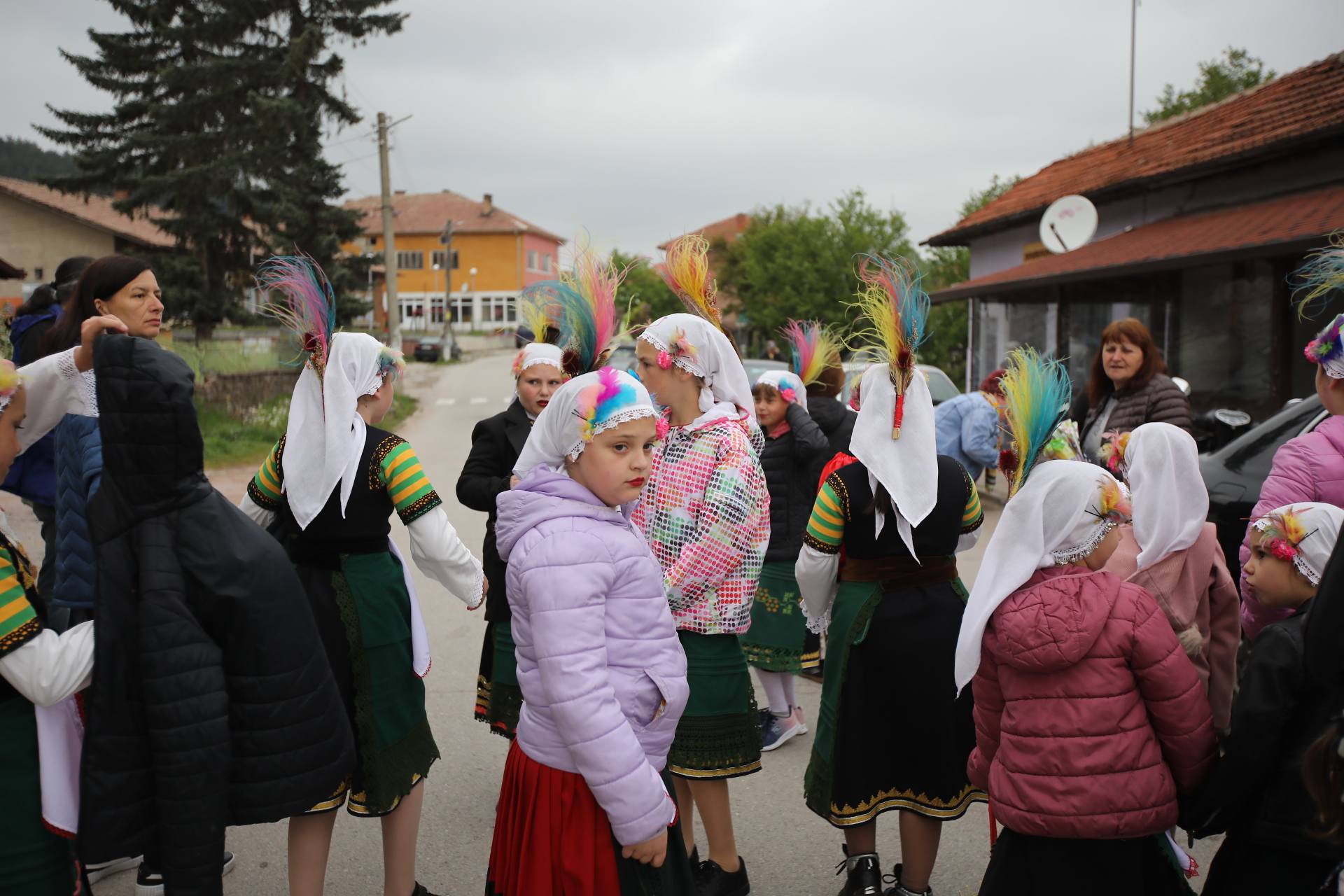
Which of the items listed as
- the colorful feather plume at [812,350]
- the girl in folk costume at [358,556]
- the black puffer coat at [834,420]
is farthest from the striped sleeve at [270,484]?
the colorful feather plume at [812,350]

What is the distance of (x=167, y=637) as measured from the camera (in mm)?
2041

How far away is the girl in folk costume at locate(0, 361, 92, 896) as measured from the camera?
1981mm

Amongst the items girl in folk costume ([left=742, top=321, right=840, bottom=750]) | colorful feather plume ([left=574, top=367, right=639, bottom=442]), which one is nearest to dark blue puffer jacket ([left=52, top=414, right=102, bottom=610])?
colorful feather plume ([left=574, top=367, right=639, bottom=442])

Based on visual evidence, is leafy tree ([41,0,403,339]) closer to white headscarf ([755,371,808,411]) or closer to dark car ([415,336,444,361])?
dark car ([415,336,444,361])

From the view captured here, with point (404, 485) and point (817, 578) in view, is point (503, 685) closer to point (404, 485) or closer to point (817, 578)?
point (404, 485)

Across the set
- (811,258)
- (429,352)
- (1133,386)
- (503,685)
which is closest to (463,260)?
(429,352)

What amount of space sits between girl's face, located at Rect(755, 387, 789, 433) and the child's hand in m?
3.08

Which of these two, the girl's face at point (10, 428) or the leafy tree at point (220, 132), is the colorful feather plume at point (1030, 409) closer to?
the girl's face at point (10, 428)

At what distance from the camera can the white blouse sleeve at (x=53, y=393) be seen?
104 inches

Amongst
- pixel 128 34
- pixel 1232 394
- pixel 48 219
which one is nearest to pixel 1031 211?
pixel 1232 394

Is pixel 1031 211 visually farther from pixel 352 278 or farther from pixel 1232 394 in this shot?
pixel 352 278

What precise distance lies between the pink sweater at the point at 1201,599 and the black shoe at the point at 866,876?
127 cm

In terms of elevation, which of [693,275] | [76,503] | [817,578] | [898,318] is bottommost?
[817,578]

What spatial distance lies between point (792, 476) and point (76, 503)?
3.28 m
